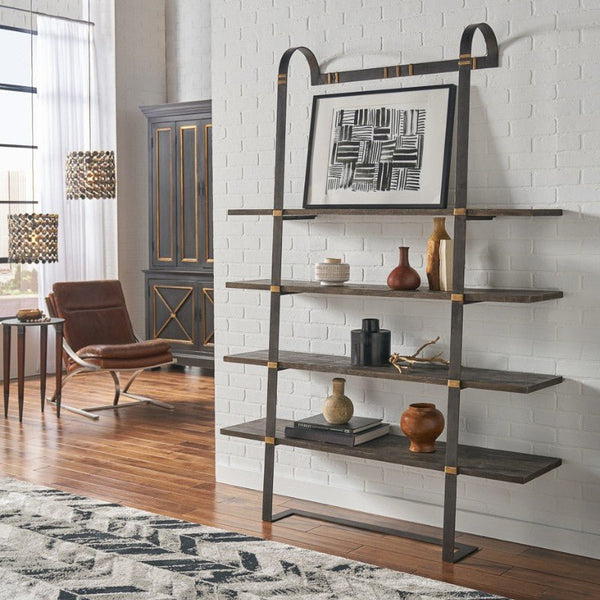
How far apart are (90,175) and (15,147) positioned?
4.36 ft

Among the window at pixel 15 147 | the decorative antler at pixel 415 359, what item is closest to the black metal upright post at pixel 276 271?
the decorative antler at pixel 415 359

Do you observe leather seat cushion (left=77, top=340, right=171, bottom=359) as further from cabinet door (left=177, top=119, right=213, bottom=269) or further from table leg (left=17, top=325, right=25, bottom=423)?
cabinet door (left=177, top=119, right=213, bottom=269)

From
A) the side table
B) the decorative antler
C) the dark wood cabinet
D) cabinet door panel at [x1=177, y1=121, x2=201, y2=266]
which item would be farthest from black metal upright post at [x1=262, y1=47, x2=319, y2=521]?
cabinet door panel at [x1=177, y1=121, x2=201, y2=266]

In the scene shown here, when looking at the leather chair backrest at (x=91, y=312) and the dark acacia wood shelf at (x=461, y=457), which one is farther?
the leather chair backrest at (x=91, y=312)

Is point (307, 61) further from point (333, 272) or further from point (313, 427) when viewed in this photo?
point (313, 427)

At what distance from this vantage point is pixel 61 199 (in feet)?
27.7

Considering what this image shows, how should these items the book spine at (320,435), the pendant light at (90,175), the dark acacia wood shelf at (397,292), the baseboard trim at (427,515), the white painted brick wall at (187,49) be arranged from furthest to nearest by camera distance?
the white painted brick wall at (187,49), the pendant light at (90,175), the book spine at (320,435), the baseboard trim at (427,515), the dark acacia wood shelf at (397,292)

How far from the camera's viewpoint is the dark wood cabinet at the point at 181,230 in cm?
816

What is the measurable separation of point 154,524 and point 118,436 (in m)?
1.93

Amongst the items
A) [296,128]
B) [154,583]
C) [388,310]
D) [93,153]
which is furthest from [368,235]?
[93,153]

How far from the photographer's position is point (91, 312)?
712 cm

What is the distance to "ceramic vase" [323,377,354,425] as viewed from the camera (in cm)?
417

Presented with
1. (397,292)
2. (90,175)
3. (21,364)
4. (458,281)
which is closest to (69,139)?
(90,175)

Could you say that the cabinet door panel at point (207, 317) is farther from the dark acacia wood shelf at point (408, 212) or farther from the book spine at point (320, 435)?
the book spine at point (320, 435)
